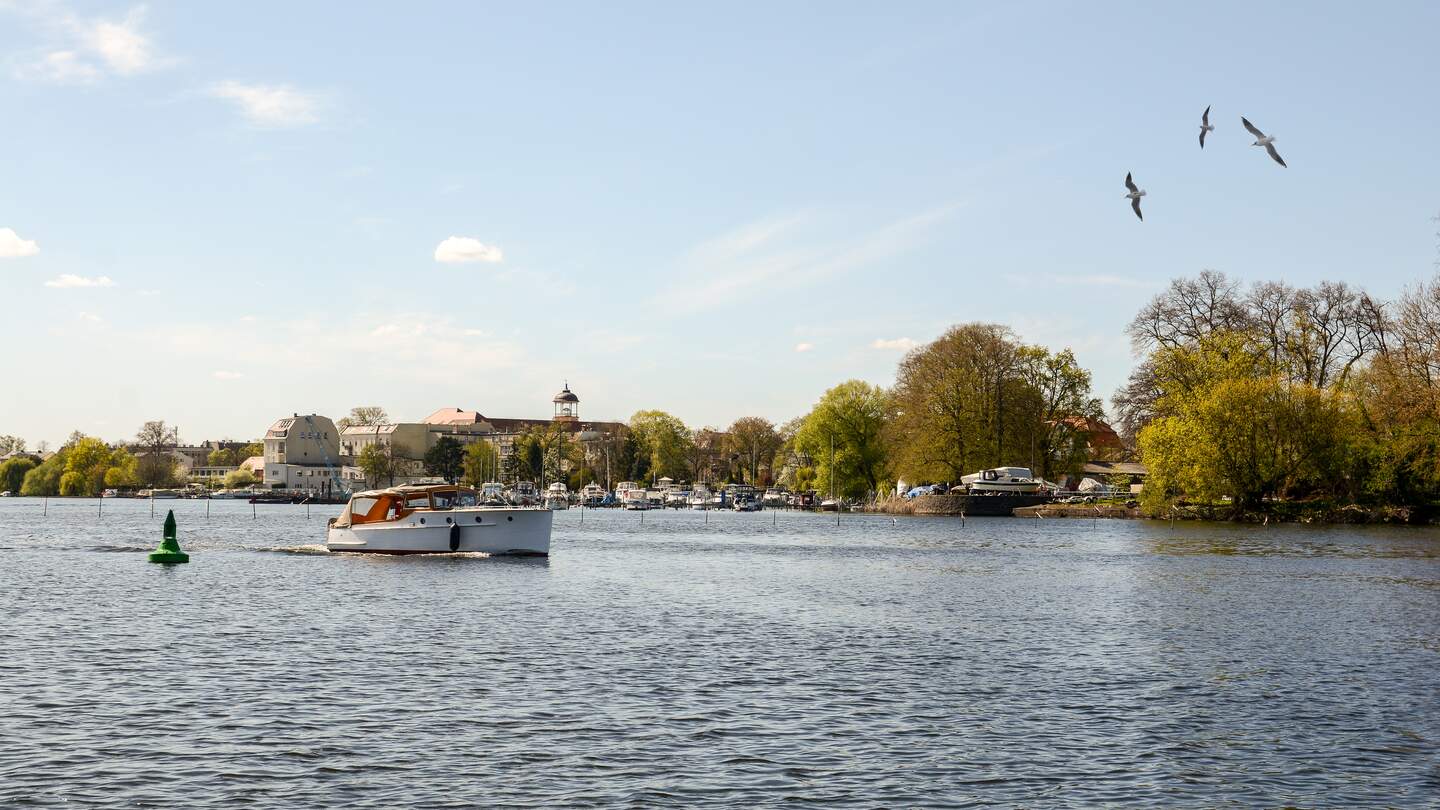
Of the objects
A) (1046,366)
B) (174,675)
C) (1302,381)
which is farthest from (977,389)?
(174,675)

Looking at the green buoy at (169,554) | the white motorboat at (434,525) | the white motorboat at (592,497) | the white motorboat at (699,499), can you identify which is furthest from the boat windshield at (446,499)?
the white motorboat at (592,497)

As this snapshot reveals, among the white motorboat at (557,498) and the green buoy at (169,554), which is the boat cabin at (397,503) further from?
the white motorboat at (557,498)

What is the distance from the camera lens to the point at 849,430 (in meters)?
142

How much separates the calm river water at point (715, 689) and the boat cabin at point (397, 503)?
26.1 ft

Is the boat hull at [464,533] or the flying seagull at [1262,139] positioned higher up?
the flying seagull at [1262,139]

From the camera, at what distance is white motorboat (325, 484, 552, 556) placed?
59.9 metres

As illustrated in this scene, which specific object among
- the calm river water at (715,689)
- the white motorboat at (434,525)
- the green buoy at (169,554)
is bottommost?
the calm river water at (715,689)

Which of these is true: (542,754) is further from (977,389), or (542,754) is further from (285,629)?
(977,389)

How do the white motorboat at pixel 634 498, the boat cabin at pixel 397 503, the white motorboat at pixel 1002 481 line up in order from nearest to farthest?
1. the boat cabin at pixel 397 503
2. the white motorboat at pixel 1002 481
3. the white motorboat at pixel 634 498

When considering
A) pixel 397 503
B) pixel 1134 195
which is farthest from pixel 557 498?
pixel 1134 195

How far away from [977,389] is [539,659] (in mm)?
92938

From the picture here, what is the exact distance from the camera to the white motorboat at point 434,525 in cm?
5991

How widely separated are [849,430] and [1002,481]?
27814 millimetres

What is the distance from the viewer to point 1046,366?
399 ft
